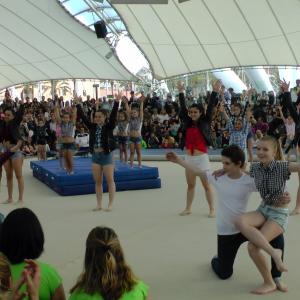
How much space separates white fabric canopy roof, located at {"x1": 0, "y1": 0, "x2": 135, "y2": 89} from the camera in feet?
66.2

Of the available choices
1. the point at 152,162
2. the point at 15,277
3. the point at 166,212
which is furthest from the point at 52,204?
the point at 152,162

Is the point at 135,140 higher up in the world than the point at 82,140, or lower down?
higher up

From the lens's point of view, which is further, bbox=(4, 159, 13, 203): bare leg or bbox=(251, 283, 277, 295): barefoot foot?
bbox=(4, 159, 13, 203): bare leg

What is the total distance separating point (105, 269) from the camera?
2.42m

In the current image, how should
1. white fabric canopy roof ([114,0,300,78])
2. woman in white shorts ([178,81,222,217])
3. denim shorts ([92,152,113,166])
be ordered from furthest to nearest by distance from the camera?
white fabric canopy roof ([114,0,300,78])
denim shorts ([92,152,113,166])
woman in white shorts ([178,81,222,217])

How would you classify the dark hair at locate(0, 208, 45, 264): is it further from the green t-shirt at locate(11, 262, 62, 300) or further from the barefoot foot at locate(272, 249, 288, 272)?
the barefoot foot at locate(272, 249, 288, 272)

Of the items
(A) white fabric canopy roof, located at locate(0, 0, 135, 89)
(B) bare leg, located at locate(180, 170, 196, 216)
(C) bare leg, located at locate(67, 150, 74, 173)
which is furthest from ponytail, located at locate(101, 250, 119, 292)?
(A) white fabric canopy roof, located at locate(0, 0, 135, 89)

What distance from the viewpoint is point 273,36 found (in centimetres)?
1775

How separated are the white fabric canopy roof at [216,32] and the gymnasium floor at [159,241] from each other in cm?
958

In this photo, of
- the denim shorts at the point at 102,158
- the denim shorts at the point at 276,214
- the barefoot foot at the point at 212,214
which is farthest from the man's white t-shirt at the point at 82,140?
the denim shorts at the point at 276,214

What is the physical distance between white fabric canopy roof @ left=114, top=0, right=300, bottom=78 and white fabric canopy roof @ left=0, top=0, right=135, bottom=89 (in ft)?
8.41

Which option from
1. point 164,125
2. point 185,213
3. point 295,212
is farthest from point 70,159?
point 164,125

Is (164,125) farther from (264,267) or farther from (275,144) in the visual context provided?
(264,267)

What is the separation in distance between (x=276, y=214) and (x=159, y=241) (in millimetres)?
1789
